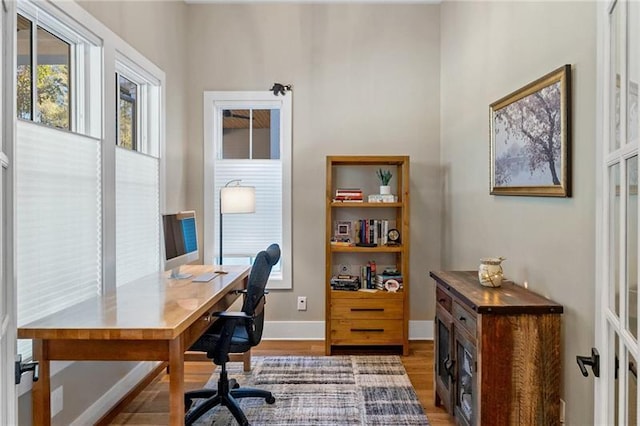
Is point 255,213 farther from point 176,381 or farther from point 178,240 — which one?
point 176,381

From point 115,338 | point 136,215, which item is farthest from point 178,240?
point 115,338

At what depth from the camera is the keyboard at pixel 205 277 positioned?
9.67 ft

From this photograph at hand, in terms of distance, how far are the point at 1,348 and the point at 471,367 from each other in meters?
1.89

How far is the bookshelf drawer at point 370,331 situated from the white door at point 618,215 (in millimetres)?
2666

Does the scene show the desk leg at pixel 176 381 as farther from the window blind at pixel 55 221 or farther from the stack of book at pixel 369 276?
the stack of book at pixel 369 276

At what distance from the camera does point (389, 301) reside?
3.92 meters

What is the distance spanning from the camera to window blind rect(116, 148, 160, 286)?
298 cm

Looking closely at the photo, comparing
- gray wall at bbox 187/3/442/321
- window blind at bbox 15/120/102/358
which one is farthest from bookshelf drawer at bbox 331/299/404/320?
window blind at bbox 15/120/102/358

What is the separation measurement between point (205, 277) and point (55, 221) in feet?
3.39

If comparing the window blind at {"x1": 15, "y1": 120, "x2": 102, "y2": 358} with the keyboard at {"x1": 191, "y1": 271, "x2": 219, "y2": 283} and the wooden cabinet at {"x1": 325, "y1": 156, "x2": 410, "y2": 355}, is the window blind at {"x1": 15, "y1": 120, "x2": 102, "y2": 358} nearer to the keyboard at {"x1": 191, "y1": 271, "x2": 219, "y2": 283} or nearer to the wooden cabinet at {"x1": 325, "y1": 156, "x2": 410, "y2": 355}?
the keyboard at {"x1": 191, "y1": 271, "x2": 219, "y2": 283}

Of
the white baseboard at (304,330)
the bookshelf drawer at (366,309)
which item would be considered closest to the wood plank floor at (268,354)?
the white baseboard at (304,330)

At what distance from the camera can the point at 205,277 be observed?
120 inches

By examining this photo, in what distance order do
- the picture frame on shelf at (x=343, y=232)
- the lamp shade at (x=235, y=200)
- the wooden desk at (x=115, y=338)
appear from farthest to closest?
the picture frame on shelf at (x=343, y=232)
the lamp shade at (x=235, y=200)
the wooden desk at (x=115, y=338)

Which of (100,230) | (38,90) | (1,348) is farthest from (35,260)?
(1,348)
